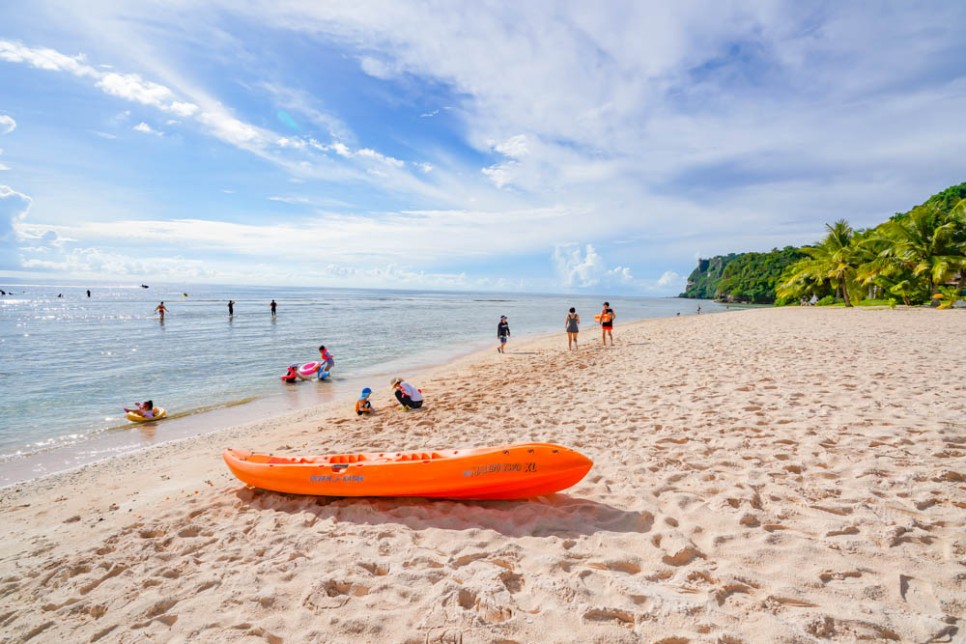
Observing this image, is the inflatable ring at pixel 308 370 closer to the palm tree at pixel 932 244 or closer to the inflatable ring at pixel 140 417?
the inflatable ring at pixel 140 417

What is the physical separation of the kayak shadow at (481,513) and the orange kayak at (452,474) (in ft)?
0.30

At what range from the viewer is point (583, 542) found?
11.4ft

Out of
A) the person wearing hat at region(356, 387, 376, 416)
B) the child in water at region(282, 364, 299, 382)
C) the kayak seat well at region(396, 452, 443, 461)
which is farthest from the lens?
the child in water at region(282, 364, 299, 382)

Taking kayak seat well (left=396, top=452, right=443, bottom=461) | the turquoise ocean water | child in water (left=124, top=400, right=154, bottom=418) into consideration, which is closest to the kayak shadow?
kayak seat well (left=396, top=452, right=443, bottom=461)

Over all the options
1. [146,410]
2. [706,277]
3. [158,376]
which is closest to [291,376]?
[146,410]

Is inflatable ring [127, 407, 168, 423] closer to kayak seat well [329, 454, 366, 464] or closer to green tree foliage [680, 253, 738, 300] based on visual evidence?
kayak seat well [329, 454, 366, 464]

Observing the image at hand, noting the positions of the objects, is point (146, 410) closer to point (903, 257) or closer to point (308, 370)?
point (308, 370)

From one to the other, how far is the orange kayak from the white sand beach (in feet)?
0.48

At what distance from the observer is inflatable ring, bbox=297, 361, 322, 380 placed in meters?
13.2

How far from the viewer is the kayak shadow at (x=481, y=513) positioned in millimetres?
3707

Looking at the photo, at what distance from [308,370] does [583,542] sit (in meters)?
11.6

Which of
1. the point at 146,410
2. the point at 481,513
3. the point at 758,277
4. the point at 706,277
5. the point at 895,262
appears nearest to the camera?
the point at 481,513

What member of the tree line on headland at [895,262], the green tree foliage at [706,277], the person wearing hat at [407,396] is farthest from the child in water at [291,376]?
the green tree foliage at [706,277]

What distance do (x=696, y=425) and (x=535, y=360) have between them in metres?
8.57
